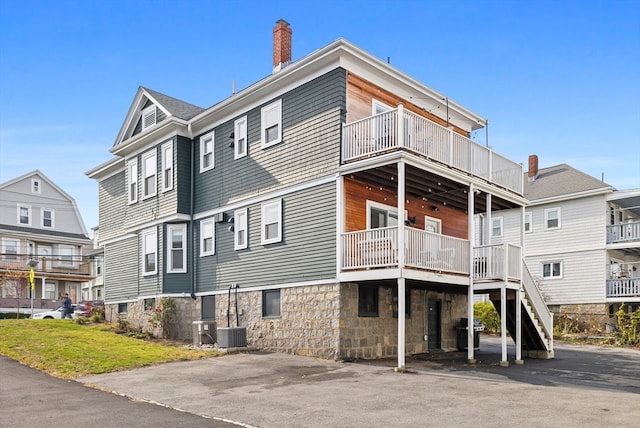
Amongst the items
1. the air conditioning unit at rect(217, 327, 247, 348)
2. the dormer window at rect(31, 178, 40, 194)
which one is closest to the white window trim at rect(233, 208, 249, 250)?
the air conditioning unit at rect(217, 327, 247, 348)

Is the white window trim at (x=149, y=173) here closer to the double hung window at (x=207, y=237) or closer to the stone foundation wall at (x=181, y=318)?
the double hung window at (x=207, y=237)

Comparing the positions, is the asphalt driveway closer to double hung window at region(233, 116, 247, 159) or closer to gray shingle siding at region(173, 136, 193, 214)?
double hung window at region(233, 116, 247, 159)

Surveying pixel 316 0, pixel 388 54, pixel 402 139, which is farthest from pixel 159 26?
pixel 388 54

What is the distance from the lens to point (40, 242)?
166 ft

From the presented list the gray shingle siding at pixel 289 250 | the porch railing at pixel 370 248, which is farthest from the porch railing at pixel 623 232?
the gray shingle siding at pixel 289 250

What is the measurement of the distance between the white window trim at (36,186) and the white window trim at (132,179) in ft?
92.1

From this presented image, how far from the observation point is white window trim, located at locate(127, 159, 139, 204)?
27250 mm

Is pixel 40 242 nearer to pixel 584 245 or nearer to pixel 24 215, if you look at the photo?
pixel 24 215

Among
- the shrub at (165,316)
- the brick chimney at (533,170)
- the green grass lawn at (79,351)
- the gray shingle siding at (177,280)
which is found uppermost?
the brick chimney at (533,170)

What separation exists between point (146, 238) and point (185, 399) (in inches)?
582

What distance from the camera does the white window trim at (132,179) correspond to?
2725 centimetres

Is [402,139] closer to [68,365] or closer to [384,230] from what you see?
[384,230]

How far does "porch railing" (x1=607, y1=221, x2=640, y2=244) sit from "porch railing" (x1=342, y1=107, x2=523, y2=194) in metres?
16.4

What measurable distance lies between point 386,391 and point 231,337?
26.7 ft
